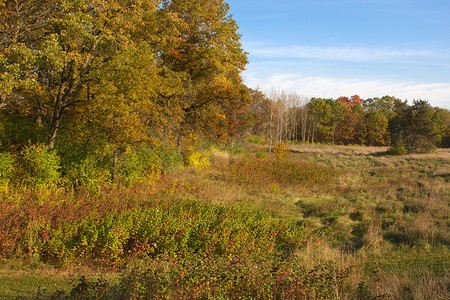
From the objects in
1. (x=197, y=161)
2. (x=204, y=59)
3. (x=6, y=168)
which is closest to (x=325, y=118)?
(x=197, y=161)

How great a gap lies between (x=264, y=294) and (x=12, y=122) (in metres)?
12.8

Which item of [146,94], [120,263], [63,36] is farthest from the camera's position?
[146,94]

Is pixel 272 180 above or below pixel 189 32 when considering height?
below

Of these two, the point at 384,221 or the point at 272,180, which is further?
the point at 272,180

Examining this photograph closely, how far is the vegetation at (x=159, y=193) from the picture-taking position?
4.90 m

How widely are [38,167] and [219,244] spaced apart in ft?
21.0

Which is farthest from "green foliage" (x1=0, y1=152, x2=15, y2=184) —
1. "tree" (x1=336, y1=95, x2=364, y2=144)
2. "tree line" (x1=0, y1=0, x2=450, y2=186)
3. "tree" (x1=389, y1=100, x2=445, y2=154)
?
"tree" (x1=336, y1=95, x2=364, y2=144)

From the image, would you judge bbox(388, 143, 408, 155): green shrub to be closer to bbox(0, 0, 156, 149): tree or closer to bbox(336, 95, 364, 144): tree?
bbox(336, 95, 364, 144): tree

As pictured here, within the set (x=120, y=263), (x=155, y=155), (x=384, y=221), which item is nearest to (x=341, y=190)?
(x=384, y=221)

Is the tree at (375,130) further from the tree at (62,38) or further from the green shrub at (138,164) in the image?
the tree at (62,38)

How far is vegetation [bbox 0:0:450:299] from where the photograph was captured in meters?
4.90

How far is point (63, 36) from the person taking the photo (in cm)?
974

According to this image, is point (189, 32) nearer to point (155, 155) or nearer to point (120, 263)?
point (155, 155)

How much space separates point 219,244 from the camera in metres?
7.08
